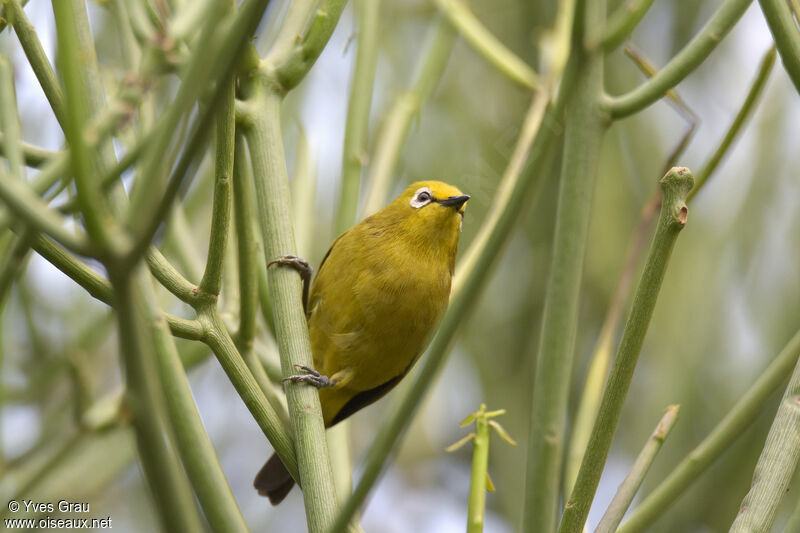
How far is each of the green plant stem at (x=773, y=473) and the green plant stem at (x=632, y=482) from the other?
0.21 metres

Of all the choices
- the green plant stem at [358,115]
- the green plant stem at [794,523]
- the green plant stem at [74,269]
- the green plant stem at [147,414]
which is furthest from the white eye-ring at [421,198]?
the green plant stem at [147,414]

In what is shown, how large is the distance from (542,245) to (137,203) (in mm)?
3317

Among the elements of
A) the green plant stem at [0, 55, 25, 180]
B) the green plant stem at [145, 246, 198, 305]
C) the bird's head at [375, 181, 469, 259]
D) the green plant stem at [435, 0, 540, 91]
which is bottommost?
the green plant stem at [145, 246, 198, 305]

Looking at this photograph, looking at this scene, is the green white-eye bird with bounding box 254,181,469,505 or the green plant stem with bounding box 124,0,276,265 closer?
the green plant stem with bounding box 124,0,276,265

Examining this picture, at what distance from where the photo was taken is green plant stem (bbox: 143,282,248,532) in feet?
4.95

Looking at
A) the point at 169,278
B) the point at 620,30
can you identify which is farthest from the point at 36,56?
the point at 620,30

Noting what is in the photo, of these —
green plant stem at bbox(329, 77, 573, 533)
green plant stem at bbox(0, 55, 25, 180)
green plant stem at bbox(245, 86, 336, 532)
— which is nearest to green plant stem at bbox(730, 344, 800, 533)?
green plant stem at bbox(329, 77, 573, 533)

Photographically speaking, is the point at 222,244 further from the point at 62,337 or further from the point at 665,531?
the point at 665,531

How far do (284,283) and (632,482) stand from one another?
34.2 inches

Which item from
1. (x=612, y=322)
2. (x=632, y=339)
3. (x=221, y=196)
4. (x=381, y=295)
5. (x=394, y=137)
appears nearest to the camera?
(x=632, y=339)

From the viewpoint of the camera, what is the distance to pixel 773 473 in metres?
1.49

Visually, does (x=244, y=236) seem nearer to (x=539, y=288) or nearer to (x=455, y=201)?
(x=455, y=201)

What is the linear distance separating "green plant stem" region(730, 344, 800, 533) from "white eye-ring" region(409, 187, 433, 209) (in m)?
1.99

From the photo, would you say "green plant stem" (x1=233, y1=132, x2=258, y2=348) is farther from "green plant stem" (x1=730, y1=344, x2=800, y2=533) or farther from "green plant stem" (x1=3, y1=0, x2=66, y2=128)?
"green plant stem" (x1=730, y1=344, x2=800, y2=533)
